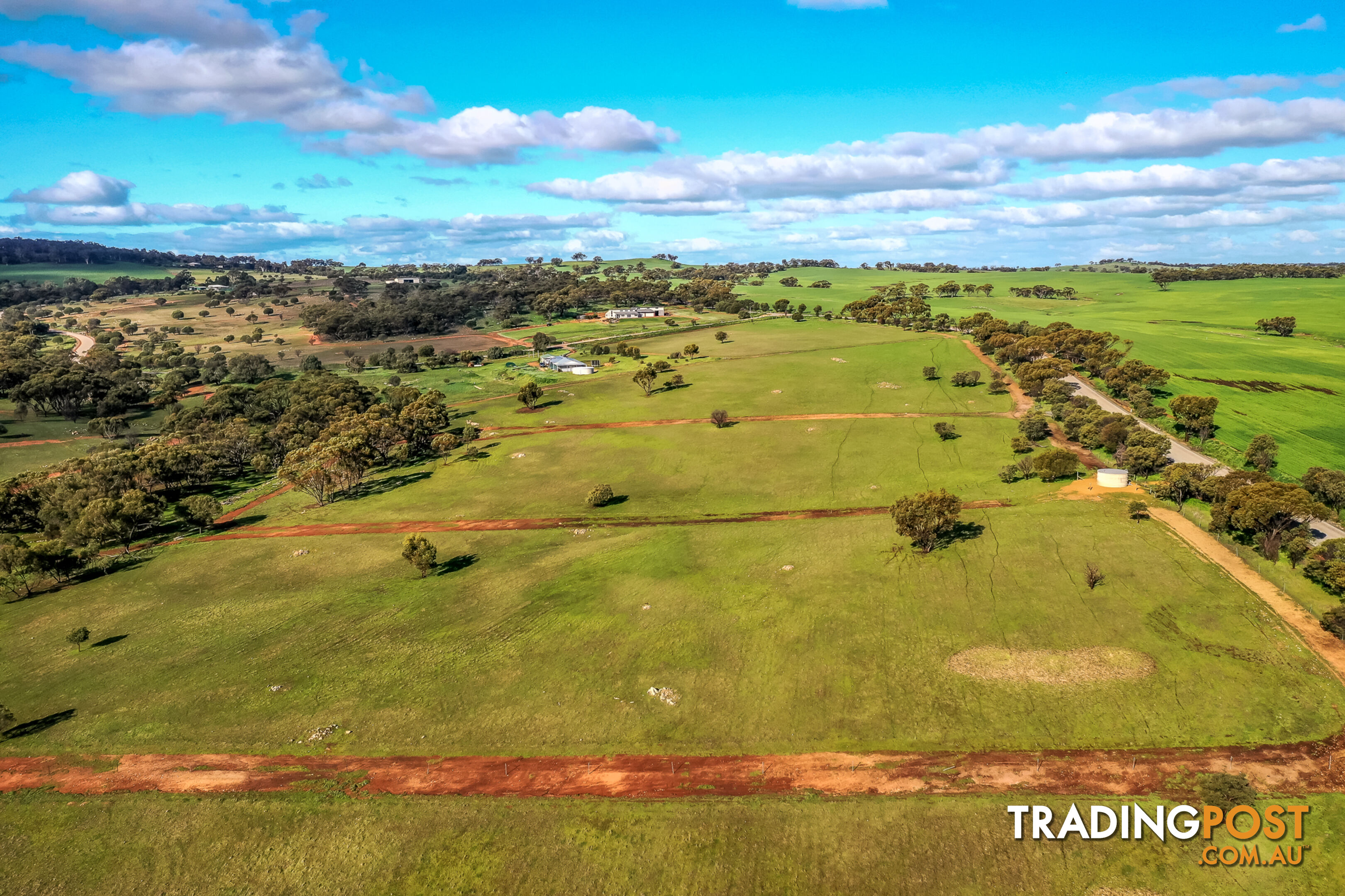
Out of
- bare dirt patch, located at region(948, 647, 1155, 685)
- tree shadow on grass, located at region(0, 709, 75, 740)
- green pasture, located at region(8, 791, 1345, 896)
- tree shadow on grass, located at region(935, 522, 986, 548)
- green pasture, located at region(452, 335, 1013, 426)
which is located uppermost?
green pasture, located at region(452, 335, 1013, 426)

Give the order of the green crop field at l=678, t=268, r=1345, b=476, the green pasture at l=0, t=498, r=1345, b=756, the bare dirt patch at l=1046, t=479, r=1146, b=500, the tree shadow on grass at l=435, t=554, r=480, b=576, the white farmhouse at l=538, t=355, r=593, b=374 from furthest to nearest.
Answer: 1. the white farmhouse at l=538, t=355, r=593, b=374
2. the green crop field at l=678, t=268, r=1345, b=476
3. the bare dirt patch at l=1046, t=479, r=1146, b=500
4. the tree shadow on grass at l=435, t=554, r=480, b=576
5. the green pasture at l=0, t=498, r=1345, b=756

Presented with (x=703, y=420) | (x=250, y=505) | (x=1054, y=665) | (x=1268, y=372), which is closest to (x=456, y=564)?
(x=250, y=505)

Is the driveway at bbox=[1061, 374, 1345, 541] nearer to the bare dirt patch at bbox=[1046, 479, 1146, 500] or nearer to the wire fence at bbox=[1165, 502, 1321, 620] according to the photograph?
the bare dirt patch at bbox=[1046, 479, 1146, 500]

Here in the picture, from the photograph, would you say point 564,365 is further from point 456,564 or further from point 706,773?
point 706,773

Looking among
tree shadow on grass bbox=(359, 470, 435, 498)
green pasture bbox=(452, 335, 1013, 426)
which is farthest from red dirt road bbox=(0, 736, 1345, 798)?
green pasture bbox=(452, 335, 1013, 426)

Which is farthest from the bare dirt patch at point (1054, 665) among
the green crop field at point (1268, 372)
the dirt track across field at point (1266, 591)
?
the green crop field at point (1268, 372)

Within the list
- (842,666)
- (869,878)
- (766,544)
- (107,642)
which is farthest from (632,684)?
(107,642)
